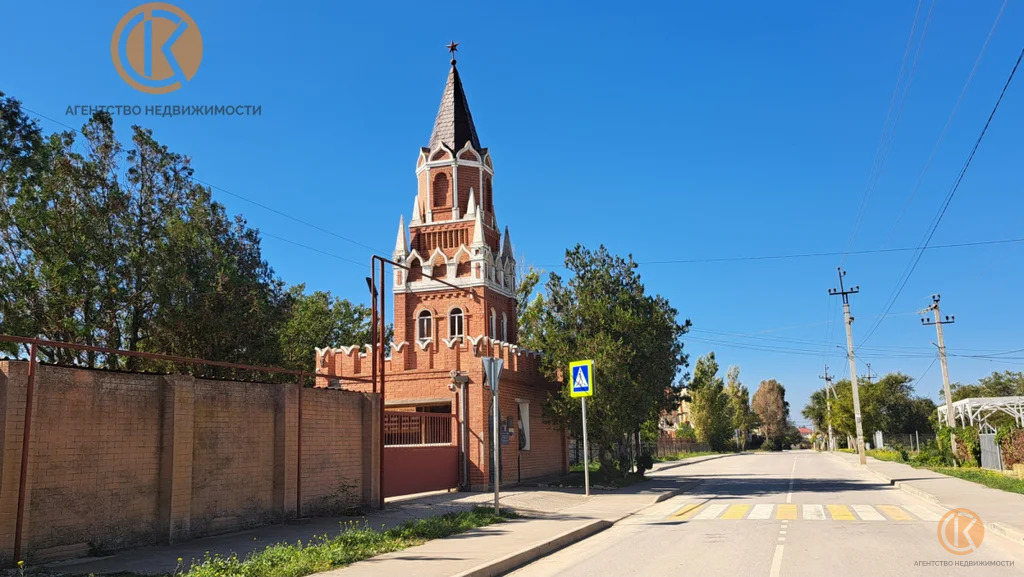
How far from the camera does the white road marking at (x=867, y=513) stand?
15.6 meters

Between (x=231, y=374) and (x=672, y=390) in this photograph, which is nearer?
(x=231, y=374)

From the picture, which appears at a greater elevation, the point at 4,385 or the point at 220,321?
the point at 220,321

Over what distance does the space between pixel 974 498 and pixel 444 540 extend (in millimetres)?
14510

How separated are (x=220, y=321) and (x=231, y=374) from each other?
104 inches

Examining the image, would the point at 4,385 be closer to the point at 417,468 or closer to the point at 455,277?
the point at 417,468

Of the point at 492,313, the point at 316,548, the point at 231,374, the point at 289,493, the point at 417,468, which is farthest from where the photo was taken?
the point at 492,313

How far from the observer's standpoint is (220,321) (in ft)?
79.6

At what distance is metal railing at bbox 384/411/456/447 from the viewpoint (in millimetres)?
21531

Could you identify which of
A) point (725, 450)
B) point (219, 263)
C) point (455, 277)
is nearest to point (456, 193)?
point (455, 277)

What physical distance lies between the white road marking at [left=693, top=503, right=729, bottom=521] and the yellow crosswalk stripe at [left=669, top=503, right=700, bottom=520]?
20cm

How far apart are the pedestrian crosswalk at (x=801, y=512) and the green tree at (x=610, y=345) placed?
5902 millimetres

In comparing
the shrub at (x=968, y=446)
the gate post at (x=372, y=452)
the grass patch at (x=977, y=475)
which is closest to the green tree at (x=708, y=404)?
the grass patch at (x=977, y=475)

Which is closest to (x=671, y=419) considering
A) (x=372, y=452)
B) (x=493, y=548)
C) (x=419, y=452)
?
(x=419, y=452)

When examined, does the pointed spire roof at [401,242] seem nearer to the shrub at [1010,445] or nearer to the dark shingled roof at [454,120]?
the dark shingled roof at [454,120]
